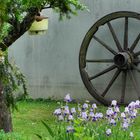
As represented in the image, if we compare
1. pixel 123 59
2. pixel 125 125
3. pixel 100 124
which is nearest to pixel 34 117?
pixel 123 59

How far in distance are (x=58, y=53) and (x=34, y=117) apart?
248 centimetres

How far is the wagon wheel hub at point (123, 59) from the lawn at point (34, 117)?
34.2 inches

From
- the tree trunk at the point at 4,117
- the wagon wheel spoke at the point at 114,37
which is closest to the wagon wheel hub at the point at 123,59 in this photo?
the wagon wheel spoke at the point at 114,37

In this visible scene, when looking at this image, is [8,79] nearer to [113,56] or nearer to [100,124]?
[100,124]

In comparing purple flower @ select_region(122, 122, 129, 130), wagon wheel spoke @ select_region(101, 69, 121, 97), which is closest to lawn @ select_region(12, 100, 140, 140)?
wagon wheel spoke @ select_region(101, 69, 121, 97)

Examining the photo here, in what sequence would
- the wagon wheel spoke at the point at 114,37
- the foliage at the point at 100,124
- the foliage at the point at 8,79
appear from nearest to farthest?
the foliage at the point at 100,124, the foliage at the point at 8,79, the wagon wheel spoke at the point at 114,37

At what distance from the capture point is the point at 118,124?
5355 mm

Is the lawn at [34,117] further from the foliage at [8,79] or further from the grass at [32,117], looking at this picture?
the foliage at [8,79]

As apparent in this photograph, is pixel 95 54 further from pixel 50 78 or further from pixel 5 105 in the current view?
pixel 5 105

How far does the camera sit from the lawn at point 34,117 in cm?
825

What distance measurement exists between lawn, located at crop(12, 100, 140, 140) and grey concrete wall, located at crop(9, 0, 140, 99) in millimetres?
456

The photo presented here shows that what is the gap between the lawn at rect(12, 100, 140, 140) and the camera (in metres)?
8.25

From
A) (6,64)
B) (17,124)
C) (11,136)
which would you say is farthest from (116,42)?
(11,136)

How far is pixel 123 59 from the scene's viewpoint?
10.5 m
